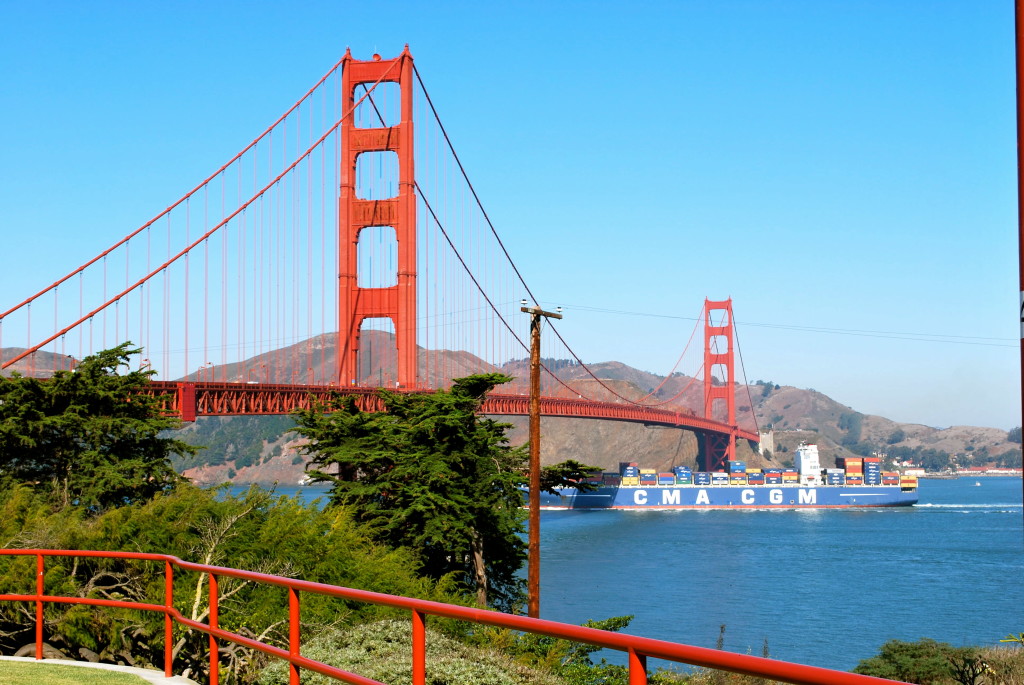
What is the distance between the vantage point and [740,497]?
11744cm

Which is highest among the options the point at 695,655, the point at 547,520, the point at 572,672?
the point at 695,655

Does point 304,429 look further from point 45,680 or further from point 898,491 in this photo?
point 898,491

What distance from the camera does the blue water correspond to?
3939 centimetres

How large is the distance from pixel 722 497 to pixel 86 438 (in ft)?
313

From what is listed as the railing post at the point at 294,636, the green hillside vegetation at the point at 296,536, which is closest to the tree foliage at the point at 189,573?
the green hillside vegetation at the point at 296,536

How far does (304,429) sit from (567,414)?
95.0ft

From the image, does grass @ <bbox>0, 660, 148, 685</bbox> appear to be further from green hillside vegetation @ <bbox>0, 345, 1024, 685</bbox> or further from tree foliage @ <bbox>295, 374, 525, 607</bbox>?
tree foliage @ <bbox>295, 374, 525, 607</bbox>

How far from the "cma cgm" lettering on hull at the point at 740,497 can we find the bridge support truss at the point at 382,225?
67.4m

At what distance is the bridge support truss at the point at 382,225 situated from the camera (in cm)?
5450

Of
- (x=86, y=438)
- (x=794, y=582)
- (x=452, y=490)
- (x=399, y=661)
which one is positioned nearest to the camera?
(x=399, y=661)

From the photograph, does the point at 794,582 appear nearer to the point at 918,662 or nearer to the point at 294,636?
the point at 918,662


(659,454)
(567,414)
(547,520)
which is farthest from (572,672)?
(659,454)

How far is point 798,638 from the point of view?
37844 millimetres

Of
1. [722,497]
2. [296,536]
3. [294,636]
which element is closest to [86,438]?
[296,536]
